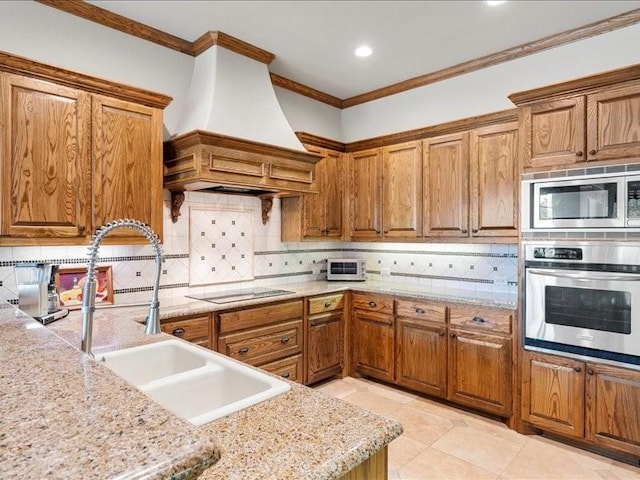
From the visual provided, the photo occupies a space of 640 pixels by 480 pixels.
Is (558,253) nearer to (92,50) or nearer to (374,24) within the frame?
(374,24)

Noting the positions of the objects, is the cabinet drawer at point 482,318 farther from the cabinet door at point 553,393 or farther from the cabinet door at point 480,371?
the cabinet door at point 553,393

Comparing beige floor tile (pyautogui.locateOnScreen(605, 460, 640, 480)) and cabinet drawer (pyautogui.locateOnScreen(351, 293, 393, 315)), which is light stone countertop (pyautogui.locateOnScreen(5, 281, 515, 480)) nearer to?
beige floor tile (pyautogui.locateOnScreen(605, 460, 640, 480))

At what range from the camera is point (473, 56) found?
132 inches

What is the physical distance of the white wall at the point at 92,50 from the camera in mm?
2400

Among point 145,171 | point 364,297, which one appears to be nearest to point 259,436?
point 145,171

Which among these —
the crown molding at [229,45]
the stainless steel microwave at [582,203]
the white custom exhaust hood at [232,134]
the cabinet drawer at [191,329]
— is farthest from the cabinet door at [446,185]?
the cabinet drawer at [191,329]

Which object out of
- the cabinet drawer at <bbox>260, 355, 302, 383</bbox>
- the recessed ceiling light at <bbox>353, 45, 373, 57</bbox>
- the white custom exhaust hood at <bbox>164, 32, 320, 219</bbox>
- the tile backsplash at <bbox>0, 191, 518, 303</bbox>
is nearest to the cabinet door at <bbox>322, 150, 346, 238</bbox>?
the tile backsplash at <bbox>0, 191, 518, 303</bbox>

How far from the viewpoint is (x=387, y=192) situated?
3.85 m

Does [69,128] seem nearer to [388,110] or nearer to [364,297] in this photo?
[364,297]

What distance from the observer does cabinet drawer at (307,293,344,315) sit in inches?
137

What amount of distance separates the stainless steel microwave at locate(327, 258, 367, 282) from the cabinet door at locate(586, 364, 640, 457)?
2.11 meters

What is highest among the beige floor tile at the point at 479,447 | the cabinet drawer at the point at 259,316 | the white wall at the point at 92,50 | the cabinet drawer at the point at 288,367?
the white wall at the point at 92,50

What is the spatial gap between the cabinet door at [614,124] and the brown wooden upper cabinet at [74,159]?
277cm

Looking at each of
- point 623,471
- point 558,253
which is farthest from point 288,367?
point 623,471
